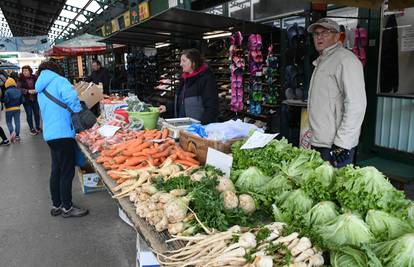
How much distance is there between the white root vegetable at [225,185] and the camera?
217 cm

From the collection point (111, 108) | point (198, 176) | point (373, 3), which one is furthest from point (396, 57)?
point (198, 176)

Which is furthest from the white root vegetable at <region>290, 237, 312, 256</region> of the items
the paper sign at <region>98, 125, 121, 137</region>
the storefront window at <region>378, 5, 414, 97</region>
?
the storefront window at <region>378, 5, 414, 97</region>

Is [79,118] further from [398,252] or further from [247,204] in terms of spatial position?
[398,252]

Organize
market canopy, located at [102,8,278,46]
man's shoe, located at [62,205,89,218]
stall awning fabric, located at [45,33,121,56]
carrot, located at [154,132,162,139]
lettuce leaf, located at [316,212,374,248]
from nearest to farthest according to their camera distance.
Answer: lettuce leaf, located at [316,212,374,248] < carrot, located at [154,132,162,139] < man's shoe, located at [62,205,89,218] < market canopy, located at [102,8,278,46] < stall awning fabric, located at [45,33,121,56]

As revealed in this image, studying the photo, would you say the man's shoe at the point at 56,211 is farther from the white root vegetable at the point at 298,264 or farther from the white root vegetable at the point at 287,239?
the white root vegetable at the point at 298,264

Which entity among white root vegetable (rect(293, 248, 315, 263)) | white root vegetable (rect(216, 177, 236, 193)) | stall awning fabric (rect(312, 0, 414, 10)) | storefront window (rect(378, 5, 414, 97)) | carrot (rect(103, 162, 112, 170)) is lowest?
carrot (rect(103, 162, 112, 170))

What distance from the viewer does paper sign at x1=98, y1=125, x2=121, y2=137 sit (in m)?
4.05

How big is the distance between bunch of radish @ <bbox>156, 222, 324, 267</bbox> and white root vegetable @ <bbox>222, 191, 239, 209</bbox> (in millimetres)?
243

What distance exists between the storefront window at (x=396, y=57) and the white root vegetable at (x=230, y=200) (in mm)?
4378

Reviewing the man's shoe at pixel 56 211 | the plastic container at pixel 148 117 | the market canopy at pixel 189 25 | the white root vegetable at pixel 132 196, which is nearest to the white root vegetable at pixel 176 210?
the white root vegetable at pixel 132 196

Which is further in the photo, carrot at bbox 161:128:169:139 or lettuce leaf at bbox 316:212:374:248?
carrot at bbox 161:128:169:139

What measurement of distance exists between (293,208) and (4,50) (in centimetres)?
3792

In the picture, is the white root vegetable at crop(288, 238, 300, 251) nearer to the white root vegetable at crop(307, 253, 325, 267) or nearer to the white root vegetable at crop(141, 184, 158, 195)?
the white root vegetable at crop(307, 253, 325, 267)

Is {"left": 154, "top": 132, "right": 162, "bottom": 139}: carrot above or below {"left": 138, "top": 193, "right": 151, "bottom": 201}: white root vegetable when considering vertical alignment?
above
